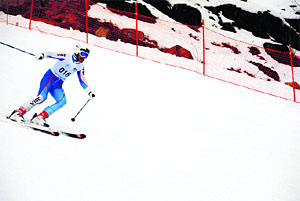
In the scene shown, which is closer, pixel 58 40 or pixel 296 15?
pixel 58 40

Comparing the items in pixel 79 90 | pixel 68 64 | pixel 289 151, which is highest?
pixel 68 64

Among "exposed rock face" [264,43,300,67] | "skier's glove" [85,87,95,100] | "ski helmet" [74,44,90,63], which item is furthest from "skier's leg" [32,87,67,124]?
"exposed rock face" [264,43,300,67]

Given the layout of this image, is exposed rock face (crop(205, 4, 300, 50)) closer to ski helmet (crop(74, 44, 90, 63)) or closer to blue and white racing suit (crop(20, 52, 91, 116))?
ski helmet (crop(74, 44, 90, 63))

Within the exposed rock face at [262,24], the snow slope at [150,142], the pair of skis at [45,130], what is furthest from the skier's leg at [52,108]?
the exposed rock face at [262,24]

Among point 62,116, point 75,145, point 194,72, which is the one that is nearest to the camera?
point 75,145

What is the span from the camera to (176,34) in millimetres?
13148

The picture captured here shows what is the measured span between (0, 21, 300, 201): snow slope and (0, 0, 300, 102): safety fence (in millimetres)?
1577

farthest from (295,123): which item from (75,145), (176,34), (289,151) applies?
(176,34)

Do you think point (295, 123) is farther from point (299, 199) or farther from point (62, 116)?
point (62, 116)

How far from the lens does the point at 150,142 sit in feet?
14.0

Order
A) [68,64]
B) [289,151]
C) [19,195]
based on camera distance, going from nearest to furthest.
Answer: [19,195]
[68,64]
[289,151]

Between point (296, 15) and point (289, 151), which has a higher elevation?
point (296, 15)

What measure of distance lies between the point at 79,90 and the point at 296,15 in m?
18.4

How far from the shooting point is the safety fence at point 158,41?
28.9 feet
